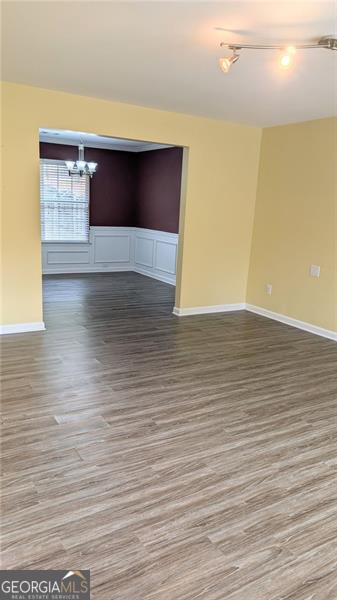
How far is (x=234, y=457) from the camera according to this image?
2.56 metres

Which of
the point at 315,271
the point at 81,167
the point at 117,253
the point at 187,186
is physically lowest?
the point at 117,253

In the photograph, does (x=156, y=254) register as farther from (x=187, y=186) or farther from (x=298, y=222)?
(x=298, y=222)

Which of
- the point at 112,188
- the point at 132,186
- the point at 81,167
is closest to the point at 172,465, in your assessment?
the point at 81,167

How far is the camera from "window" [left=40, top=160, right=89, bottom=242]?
797cm

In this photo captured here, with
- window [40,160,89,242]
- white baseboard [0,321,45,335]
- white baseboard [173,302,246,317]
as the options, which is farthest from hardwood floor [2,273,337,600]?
window [40,160,89,242]

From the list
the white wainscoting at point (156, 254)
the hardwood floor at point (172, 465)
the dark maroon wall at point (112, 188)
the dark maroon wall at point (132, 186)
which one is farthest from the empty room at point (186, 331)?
the dark maroon wall at point (112, 188)

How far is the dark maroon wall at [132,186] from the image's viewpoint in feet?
25.1

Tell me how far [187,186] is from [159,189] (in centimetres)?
275

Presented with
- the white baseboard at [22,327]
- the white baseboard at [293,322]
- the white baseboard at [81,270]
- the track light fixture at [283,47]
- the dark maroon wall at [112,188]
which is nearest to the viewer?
the track light fixture at [283,47]

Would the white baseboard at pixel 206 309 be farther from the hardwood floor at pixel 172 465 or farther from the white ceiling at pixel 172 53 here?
the white ceiling at pixel 172 53

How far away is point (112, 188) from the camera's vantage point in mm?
8633

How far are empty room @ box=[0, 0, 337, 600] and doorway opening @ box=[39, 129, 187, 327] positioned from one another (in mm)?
284

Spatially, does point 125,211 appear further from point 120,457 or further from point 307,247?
point 120,457

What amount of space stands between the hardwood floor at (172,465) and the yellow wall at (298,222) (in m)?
0.89
